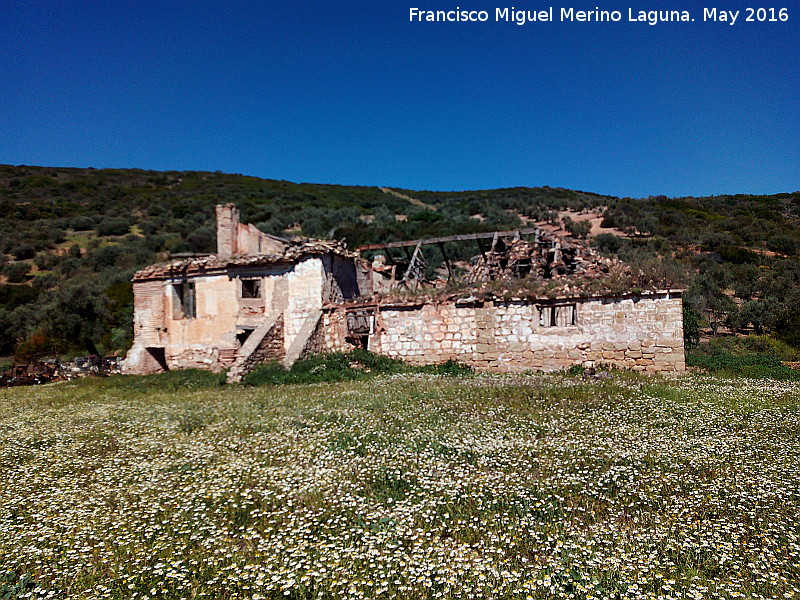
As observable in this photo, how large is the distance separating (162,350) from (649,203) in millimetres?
48396

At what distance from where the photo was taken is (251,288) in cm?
1905

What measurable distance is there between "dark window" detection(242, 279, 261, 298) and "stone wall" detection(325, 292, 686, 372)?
4.64 metres

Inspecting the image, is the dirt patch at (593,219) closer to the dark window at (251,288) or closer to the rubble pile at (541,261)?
the rubble pile at (541,261)

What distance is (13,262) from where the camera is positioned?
41.3m

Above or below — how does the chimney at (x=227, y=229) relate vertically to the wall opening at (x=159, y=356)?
→ above

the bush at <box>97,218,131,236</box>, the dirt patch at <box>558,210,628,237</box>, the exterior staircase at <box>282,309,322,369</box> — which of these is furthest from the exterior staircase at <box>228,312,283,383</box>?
the bush at <box>97,218,131,236</box>

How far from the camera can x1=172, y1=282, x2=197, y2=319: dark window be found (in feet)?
63.3

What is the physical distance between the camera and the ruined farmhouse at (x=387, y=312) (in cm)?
1448

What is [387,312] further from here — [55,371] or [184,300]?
[55,371]

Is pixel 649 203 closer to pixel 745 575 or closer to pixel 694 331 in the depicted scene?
Result: pixel 694 331

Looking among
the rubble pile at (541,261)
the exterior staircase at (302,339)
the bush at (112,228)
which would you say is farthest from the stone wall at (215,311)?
the bush at (112,228)

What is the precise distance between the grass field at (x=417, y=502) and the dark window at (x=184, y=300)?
9.16 metres

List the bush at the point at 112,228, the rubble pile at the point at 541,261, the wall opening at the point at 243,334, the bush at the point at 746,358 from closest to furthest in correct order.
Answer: the bush at the point at 746,358 → the rubble pile at the point at 541,261 → the wall opening at the point at 243,334 → the bush at the point at 112,228

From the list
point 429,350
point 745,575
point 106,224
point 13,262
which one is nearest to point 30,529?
point 745,575
